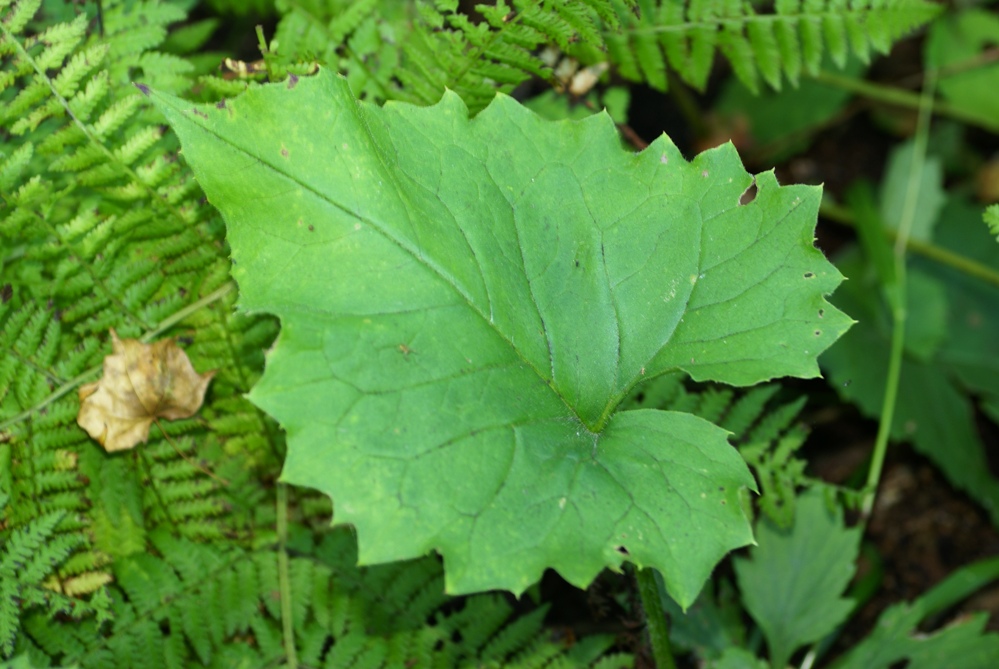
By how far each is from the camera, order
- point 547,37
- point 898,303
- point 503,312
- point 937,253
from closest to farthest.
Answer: point 503,312
point 547,37
point 898,303
point 937,253

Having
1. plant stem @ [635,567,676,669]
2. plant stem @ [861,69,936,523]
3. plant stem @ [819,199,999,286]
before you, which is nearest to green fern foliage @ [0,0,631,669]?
plant stem @ [635,567,676,669]

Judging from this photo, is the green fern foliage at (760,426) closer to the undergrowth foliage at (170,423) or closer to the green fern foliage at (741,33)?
the undergrowth foliage at (170,423)

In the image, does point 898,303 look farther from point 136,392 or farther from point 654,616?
point 136,392

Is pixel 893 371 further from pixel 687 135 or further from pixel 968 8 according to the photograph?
pixel 968 8

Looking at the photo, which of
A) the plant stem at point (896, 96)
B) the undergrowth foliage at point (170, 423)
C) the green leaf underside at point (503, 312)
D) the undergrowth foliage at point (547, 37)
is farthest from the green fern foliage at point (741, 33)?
the plant stem at point (896, 96)

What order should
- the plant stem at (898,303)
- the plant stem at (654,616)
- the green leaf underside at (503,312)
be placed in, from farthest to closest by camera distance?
1. the plant stem at (898,303)
2. the plant stem at (654,616)
3. the green leaf underside at (503,312)

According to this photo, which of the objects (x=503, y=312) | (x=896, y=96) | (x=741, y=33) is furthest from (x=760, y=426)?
(x=896, y=96)

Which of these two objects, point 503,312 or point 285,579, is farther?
point 285,579
